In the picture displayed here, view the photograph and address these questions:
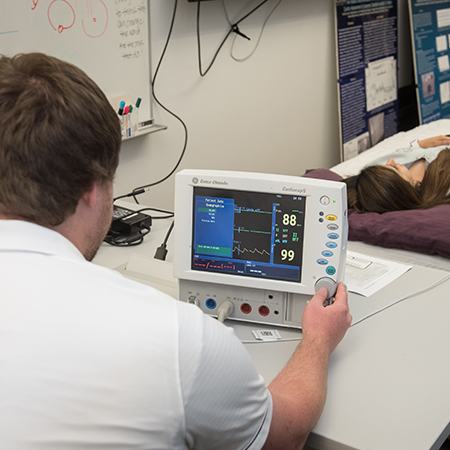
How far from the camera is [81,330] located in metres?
0.56

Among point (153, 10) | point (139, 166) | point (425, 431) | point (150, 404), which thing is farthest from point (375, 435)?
point (153, 10)

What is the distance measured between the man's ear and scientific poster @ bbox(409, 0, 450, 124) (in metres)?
3.88

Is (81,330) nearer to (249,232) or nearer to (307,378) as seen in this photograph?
(307,378)

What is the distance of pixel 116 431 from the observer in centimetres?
56

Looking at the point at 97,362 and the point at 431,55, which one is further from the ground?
the point at 431,55

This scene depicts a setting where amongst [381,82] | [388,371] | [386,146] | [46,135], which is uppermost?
[381,82]

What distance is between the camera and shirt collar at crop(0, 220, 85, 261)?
24.3 inches

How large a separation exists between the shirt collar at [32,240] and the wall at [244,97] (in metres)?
1.71

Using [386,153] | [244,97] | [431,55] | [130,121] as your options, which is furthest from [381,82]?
[130,121]

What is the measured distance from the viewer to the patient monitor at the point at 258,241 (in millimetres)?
1042

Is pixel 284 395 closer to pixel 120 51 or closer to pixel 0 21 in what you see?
pixel 0 21

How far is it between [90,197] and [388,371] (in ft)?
2.08

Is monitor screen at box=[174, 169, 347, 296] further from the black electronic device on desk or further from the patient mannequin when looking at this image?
the patient mannequin

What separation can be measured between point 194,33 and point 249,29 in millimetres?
437
